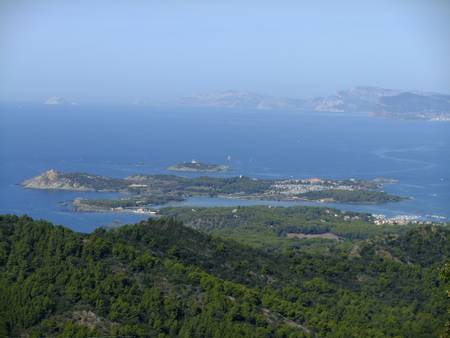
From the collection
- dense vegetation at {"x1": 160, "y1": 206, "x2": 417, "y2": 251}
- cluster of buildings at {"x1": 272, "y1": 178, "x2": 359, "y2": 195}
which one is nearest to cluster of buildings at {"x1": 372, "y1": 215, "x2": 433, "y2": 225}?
dense vegetation at {"x1": 160, "y1": 206, "x2": 417, "y2": 251}

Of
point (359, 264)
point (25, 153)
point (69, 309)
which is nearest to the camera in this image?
point (69, 309)

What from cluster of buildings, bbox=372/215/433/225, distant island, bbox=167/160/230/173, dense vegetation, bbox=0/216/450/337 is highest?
dense vegetation, bbox=0/216/450/337

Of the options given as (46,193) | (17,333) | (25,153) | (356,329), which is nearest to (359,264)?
(356,329)

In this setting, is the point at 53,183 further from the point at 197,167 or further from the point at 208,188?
the point at 197,167

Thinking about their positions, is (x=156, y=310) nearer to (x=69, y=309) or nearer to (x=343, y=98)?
(x=69, y=309)

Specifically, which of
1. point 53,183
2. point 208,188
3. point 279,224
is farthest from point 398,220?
point 53,183

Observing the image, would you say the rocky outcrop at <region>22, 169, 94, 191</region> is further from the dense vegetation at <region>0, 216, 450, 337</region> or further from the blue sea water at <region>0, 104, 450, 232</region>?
the dense vegetation at <region>0, 216, 450, 337</region>
